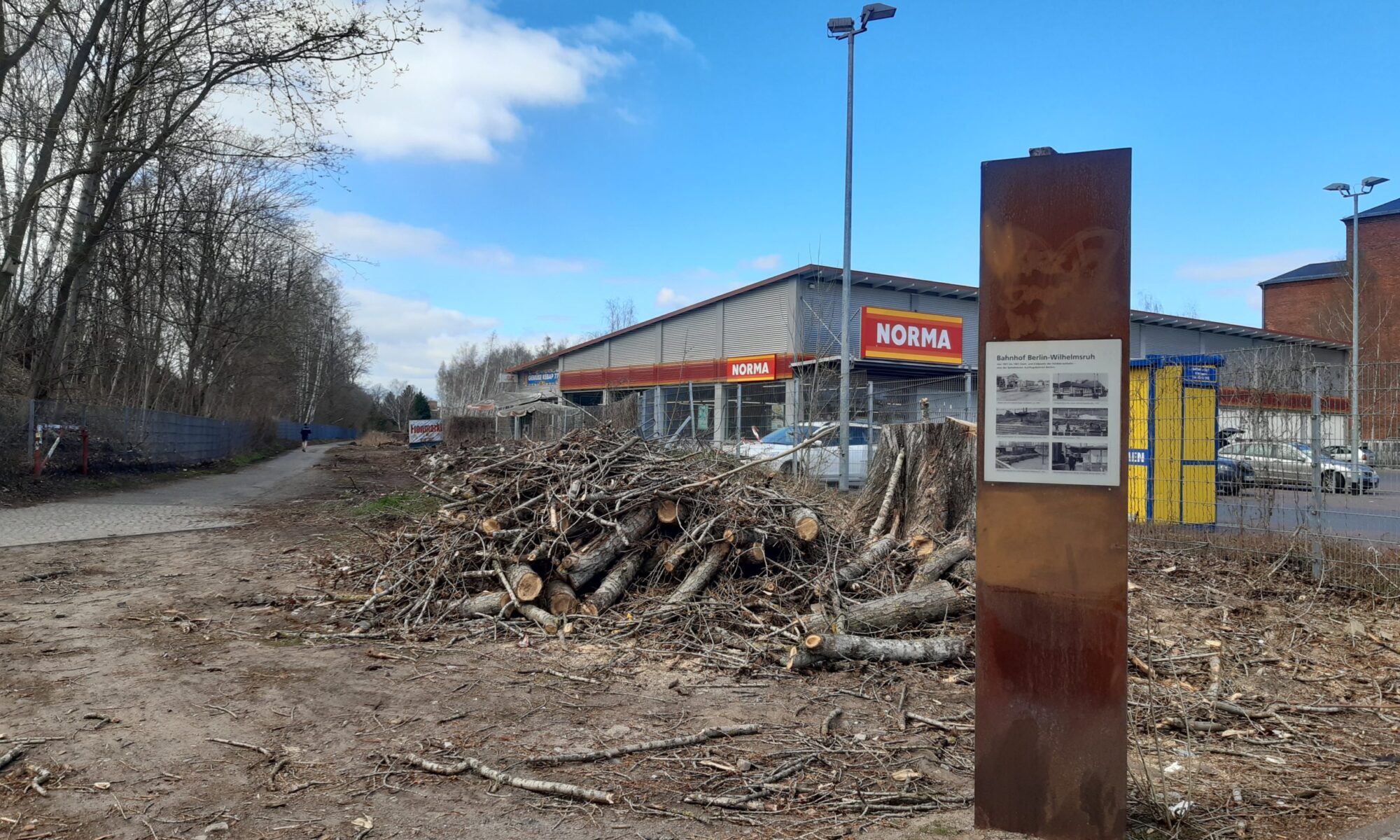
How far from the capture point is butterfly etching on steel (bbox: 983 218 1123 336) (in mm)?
3436

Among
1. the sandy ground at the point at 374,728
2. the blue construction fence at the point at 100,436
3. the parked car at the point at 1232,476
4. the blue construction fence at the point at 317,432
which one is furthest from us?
the blue construction fence at the point at 317,432

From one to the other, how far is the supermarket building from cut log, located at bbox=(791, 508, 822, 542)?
1182 centimetres

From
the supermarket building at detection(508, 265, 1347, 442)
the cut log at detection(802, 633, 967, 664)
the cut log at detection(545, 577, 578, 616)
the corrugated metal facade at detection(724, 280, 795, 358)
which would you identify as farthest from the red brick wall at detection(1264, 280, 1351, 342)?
the cut log at detection(545, 577, 578, 616)

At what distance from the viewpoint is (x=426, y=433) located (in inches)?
1816

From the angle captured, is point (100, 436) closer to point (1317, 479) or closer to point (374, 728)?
point (374, 728)

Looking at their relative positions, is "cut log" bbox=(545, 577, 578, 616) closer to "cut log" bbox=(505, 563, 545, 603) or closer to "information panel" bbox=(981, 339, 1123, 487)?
"cut log" bbox=(505, 563, 545, 603)

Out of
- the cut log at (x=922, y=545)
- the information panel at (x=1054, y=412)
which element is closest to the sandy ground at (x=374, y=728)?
the information panel at (x=1054, y=412)

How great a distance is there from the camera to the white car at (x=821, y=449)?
647 inches

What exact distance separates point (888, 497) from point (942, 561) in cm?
199

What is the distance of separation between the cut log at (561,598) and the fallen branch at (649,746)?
271cm

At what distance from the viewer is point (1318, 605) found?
772 centimetres

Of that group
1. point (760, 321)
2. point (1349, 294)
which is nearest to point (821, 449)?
point (760, 321)

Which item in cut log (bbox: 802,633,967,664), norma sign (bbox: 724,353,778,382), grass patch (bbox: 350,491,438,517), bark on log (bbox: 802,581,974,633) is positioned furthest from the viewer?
norma sign (bbox: 724,353,778,382)

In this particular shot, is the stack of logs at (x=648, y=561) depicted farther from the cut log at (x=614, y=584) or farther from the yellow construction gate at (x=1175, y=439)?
the yellow construction gate at (x=1175, y=439)
